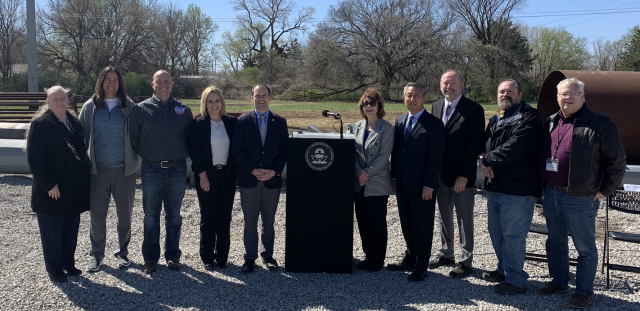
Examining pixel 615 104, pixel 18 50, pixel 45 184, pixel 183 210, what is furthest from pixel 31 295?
pixel 18 50

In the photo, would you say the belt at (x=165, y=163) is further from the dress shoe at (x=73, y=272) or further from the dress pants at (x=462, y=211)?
the dress pants at (x=462, y=211)

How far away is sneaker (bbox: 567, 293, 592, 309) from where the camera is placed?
409 centimetres

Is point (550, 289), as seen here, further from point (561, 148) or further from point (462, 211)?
point (561, 148)

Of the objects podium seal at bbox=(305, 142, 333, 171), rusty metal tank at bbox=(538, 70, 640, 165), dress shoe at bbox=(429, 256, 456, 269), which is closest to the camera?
podium seal at bbox=(305, 142, 333, 171)

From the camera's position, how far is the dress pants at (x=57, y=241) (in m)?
4.61

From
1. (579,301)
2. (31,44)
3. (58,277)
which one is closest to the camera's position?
(579,301)

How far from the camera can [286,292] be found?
4422mm

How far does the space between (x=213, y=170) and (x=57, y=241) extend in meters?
1.59

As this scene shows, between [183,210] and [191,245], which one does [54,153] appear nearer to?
[191,245]

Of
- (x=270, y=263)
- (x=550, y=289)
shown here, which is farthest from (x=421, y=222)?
(x=270, y=263)

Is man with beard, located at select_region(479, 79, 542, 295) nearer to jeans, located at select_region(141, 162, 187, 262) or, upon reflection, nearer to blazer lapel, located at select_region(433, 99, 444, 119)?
blazer lapel, located at select_region(433, 99, 444, 119)

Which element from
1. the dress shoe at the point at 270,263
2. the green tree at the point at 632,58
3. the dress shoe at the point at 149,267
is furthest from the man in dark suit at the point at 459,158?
the green tree at the point at 632,58

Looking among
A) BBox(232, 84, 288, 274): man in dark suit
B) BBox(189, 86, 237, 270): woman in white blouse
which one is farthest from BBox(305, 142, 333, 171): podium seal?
BBox(189, 86, 237, 270): woman in white blouse

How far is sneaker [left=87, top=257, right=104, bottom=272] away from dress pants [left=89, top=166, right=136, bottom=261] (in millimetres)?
28
